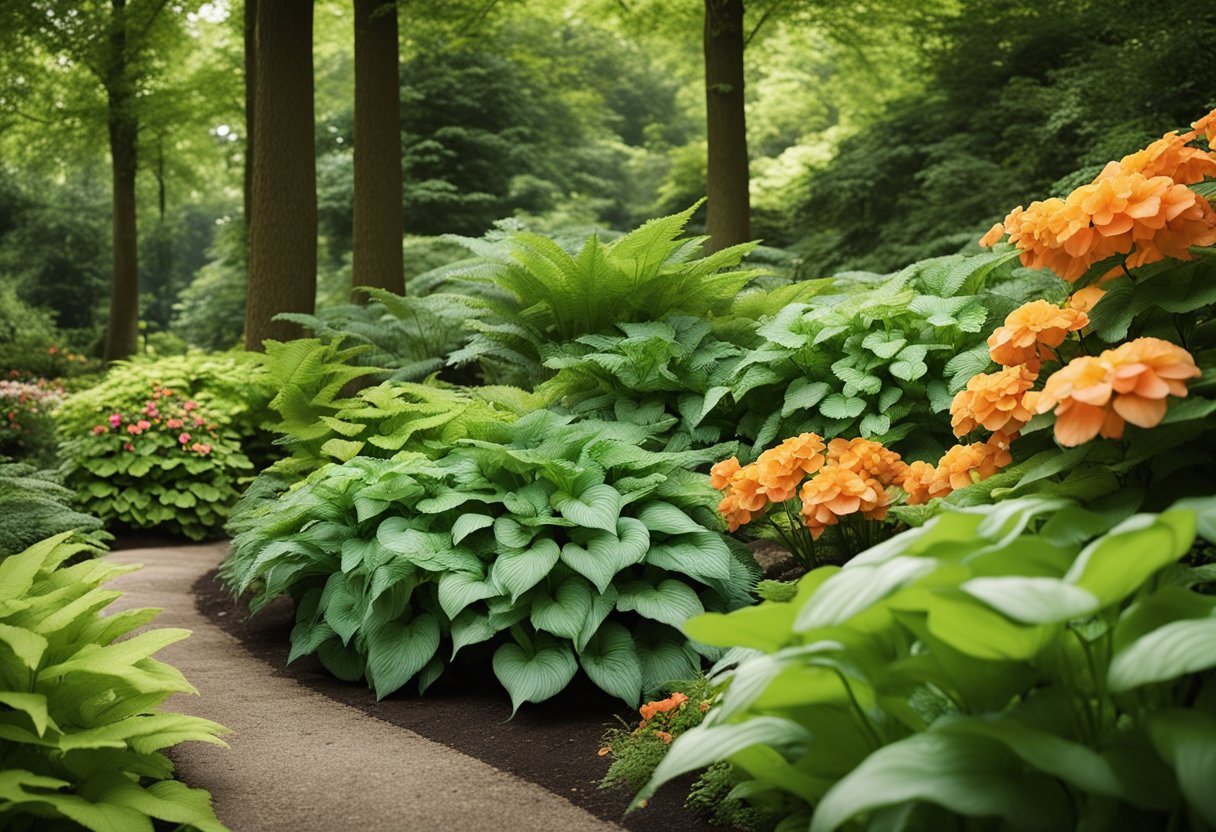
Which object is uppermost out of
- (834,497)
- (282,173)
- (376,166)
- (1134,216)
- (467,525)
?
(376,166)

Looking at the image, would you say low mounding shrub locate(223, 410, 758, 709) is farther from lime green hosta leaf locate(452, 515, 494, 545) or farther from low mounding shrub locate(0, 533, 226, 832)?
low mounding shrub locate(0, 533, 226, 832)

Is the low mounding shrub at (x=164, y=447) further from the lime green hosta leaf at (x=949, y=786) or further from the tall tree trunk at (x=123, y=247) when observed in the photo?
the tall tree trunk at (x=123, y=247)

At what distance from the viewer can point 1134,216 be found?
218 centimetres

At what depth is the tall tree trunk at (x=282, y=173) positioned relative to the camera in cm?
706

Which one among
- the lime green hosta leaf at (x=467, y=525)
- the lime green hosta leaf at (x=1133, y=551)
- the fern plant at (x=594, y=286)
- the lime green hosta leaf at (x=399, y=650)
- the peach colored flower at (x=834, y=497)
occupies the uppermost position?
the fern plant at (x=594, y=286)

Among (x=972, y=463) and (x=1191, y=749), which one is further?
(x=972, y=463)

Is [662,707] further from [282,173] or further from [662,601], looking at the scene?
[282,173]

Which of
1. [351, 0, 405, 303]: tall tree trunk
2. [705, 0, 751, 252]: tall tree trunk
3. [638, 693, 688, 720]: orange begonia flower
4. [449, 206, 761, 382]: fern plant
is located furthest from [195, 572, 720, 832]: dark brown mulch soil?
[705, 0, 751, 252]: tall tree trunk

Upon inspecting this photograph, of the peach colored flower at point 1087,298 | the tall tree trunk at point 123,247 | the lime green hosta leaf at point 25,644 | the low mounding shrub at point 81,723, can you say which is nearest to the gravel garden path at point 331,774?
the low mounding shrub at point 81,723

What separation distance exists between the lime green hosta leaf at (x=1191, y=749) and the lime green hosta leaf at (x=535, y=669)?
188 cm

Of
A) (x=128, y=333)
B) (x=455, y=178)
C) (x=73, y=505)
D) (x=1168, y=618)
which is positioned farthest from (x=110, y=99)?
(x=1168, y=618)

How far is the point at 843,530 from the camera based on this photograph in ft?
10.4

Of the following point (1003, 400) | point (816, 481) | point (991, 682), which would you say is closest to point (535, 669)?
point (816, 481)

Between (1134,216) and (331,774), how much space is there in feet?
7.95
